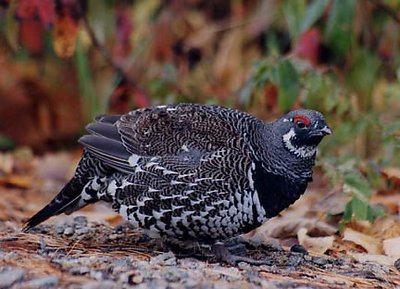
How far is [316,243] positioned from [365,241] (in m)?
0.34

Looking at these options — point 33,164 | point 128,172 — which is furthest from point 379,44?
point 128,172

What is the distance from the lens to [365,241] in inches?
221

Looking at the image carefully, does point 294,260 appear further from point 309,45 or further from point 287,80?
point 309,45

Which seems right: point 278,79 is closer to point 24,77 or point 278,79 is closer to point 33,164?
point 33,164

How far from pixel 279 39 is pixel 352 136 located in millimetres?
3238

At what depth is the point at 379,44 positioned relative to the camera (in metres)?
8.38

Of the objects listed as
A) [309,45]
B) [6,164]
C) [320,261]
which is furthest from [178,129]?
[6,164]

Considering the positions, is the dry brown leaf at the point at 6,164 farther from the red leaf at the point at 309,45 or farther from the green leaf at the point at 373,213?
the green leaf at the point at 373,213

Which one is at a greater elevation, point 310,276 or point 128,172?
point 128,172

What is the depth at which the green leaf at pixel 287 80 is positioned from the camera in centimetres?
624

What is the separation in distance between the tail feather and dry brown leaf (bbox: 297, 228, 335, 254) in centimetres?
134

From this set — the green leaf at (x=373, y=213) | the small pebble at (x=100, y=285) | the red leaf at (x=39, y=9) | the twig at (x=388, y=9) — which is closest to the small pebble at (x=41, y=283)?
the small pebble at (x=100, y=285)

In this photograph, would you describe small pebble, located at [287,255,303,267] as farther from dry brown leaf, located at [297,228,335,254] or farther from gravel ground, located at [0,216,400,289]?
dry brown leaf, located at [297,228,335,254]

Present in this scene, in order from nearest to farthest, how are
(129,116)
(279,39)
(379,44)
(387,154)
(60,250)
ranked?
(60,250) → (129,116) → (387,154) → (379,44) → (279,39)
